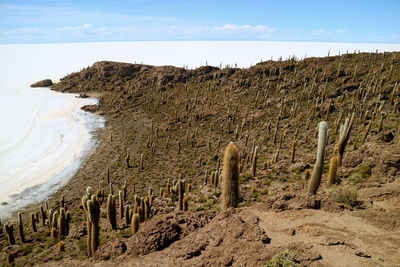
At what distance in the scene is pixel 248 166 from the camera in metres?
24.4

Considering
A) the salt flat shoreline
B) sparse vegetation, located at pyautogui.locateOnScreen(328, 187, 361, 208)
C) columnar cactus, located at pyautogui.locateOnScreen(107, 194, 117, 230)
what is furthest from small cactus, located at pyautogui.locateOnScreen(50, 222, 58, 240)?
sparse vegetation, located at pyautogui.locateOnScreen(328, 187, 361, 208)

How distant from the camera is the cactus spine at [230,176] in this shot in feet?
35.2

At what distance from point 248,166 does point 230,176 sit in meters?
14.0

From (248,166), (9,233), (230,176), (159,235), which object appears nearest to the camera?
(159,235)

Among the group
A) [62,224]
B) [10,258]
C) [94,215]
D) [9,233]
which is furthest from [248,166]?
[9,233]

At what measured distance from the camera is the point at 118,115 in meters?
48.8

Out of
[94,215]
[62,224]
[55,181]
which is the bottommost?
[55,181]

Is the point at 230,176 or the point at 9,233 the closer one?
the point at 230,176

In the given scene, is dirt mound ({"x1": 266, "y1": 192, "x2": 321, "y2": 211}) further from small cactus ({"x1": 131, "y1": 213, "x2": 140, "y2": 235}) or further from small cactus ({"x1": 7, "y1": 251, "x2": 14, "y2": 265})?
small cactus ({"x1": 7, "y1": 251, "x2": 14, "y2": 265})

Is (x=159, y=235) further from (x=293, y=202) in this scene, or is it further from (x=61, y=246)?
(x=61, y=246)

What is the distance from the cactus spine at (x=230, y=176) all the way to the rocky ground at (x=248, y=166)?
1.05 m

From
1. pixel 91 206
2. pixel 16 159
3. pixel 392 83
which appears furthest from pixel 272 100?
pixel 16 159

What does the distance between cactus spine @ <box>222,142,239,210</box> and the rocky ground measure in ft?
3.46

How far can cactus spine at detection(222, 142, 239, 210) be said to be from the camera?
10.7 metres
